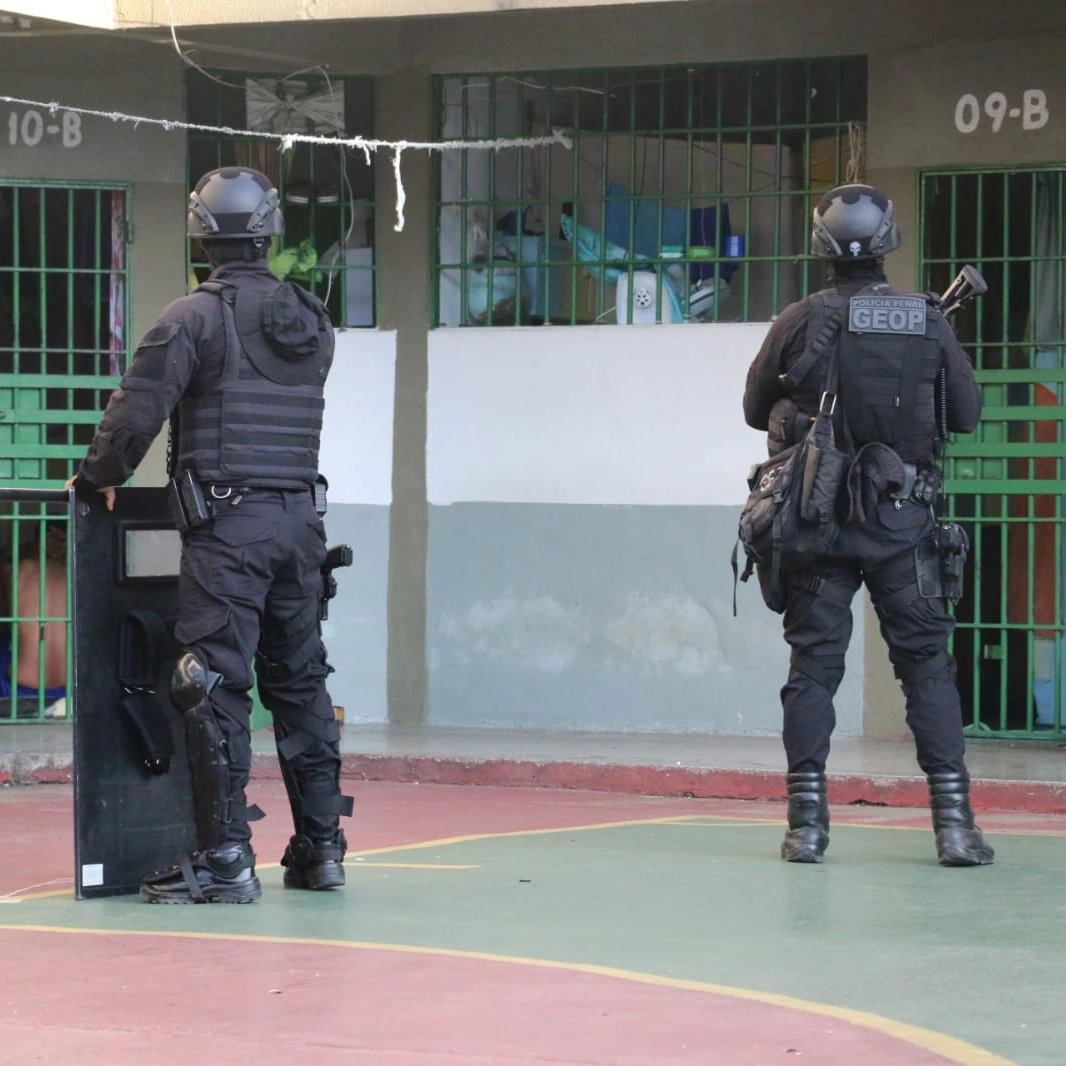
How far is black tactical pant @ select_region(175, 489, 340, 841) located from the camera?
20.6 feet

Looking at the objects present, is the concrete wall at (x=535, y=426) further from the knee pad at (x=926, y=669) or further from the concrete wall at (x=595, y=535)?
the knee pad at (x=926, y=669)

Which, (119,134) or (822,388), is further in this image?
(119,134)

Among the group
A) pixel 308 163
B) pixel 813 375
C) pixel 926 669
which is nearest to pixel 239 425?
pixel 813 375

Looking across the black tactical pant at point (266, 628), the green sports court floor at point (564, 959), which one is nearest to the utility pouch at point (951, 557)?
the green sports court floor at point (564, 959)

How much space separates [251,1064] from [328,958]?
1107 mm

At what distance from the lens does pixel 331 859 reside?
663 centimetres

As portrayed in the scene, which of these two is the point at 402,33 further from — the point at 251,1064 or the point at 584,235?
the point at 251,1064

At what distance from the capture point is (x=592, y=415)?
454 inches

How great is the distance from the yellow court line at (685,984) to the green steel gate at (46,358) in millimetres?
5739

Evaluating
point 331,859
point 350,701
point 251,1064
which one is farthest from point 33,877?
point 350,701

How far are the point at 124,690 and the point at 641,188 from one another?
580 centimetres

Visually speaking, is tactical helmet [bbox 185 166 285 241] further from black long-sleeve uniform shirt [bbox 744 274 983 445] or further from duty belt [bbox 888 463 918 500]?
duty belt [bbox 888 463 918 500]

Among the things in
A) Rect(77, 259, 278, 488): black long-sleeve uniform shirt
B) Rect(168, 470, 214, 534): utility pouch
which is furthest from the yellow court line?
Rect(77, 259, 278, 488): black long-sleeve uniform shirt

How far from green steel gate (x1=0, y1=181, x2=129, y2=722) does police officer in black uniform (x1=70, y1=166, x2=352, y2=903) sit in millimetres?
5256
